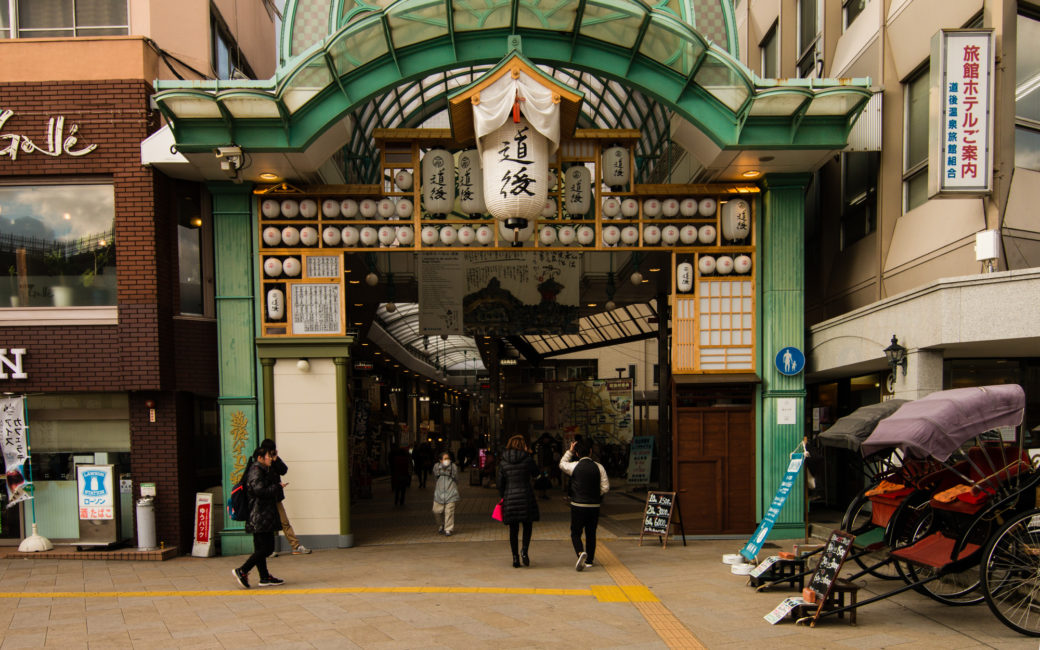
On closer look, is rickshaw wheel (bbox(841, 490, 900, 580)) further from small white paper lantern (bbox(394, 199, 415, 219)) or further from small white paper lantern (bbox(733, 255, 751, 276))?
small white paper lantern (bbox(394, 199, 415, 219))

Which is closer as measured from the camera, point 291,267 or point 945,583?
point 945,583

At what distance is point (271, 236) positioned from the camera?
12133 millimetres

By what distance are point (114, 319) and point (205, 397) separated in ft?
6.66

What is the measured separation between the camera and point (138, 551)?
11297 mm

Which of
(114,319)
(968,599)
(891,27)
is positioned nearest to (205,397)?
(114,319)

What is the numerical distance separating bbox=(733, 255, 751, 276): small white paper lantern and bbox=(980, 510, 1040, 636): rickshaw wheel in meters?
6.30

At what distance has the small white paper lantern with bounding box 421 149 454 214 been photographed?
1192cm

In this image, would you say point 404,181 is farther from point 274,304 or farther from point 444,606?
point 444,606

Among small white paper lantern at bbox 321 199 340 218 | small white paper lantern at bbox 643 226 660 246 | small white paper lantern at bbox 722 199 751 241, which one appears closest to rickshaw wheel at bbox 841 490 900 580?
small white paper lantern at bbox 722 199 751 241

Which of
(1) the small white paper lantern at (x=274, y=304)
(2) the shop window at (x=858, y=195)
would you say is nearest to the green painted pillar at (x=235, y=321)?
(1) the small white paper lantern at (x=274, y=304)

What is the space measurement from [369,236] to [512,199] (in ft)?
9.24

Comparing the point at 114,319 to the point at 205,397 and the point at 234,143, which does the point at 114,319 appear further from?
the point at 234,143

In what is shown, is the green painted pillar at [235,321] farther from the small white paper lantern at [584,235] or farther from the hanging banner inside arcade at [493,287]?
the small white paper lantern at [584,235]

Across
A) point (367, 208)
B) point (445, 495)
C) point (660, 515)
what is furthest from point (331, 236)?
point (660, 515)
